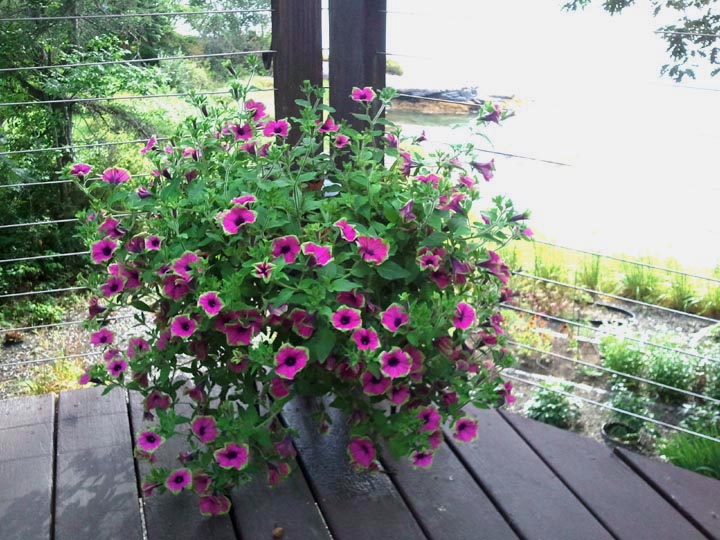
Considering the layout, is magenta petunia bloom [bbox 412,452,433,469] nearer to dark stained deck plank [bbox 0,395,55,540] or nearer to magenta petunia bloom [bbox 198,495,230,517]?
magenta petunia bloom [bbox 198,495,230,517]

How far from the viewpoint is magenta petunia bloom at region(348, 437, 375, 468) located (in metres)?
1.64

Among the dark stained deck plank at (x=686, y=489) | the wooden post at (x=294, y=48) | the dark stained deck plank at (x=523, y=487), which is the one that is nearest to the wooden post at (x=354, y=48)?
the wooden post at (x=294, y=48)

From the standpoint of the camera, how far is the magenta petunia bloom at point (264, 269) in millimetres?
1467

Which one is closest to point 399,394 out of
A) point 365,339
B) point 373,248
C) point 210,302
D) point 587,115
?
point 365,339

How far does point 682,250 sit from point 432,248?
6.87 feet

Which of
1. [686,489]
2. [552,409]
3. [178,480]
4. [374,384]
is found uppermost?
[374,384]

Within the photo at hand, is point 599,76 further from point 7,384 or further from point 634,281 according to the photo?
point 7,384

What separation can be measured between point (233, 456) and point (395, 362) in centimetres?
36

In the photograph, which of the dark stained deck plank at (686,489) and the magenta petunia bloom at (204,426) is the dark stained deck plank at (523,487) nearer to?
the dark stained deck plank at (686,489)

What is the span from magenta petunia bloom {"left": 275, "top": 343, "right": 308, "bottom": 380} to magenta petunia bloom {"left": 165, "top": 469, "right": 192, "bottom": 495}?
1.02ft

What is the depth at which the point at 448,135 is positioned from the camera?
11.5ft

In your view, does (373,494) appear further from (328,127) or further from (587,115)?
(587,115)

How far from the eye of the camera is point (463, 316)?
1.59 metres

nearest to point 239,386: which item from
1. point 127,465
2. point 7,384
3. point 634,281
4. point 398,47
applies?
point 127,465
